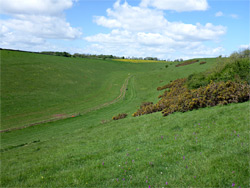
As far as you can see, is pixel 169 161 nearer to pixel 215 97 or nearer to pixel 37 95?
pixel 215 97

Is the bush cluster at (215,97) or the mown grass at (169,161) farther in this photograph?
the bush cluster at (215,97)

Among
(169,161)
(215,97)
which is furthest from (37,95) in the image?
(169,161)

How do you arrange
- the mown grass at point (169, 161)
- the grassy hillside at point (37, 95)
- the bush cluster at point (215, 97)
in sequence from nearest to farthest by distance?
the mown grass at point (169, 161), the bush cluster at point (215, 97), the grassy hillside at point (37, 95)

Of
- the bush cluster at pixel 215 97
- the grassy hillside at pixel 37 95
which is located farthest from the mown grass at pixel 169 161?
the grassy hillside at pixel 37 95

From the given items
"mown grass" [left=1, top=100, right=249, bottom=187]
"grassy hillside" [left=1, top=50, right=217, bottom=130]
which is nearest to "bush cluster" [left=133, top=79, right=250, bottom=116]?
"mown grass" [left=1, top=100, right=249, bottom=187]

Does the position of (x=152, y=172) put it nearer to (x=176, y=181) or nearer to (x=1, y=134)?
(x=176, y=181)

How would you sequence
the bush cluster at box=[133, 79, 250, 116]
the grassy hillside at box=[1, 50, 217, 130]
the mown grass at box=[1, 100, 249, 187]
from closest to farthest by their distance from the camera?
1. the mown grass at box=[1, 100, 249, 187]
2. the bush cluster at box=[133, 79, 250, 116]
3. the grassy hillside at box=[1, 50, 217, 130]

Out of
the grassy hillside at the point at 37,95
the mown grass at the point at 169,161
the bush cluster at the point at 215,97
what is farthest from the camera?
the grassy hillside at the point at 37,95

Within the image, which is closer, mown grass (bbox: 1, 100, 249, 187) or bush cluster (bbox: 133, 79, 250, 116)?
mown grass (bbox: 1, 100, 249, 187)

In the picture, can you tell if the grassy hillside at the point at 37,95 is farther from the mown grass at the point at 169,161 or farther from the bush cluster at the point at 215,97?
the bush cluster at the point at 215,97

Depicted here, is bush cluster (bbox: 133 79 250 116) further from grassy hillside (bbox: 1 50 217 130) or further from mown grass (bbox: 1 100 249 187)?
grassy hillside (bbox: 1 50 217 130)

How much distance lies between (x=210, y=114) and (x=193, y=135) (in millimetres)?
3211

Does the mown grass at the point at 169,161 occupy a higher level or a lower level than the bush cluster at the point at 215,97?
lower

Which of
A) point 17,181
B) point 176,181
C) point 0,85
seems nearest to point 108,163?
point 176,181
